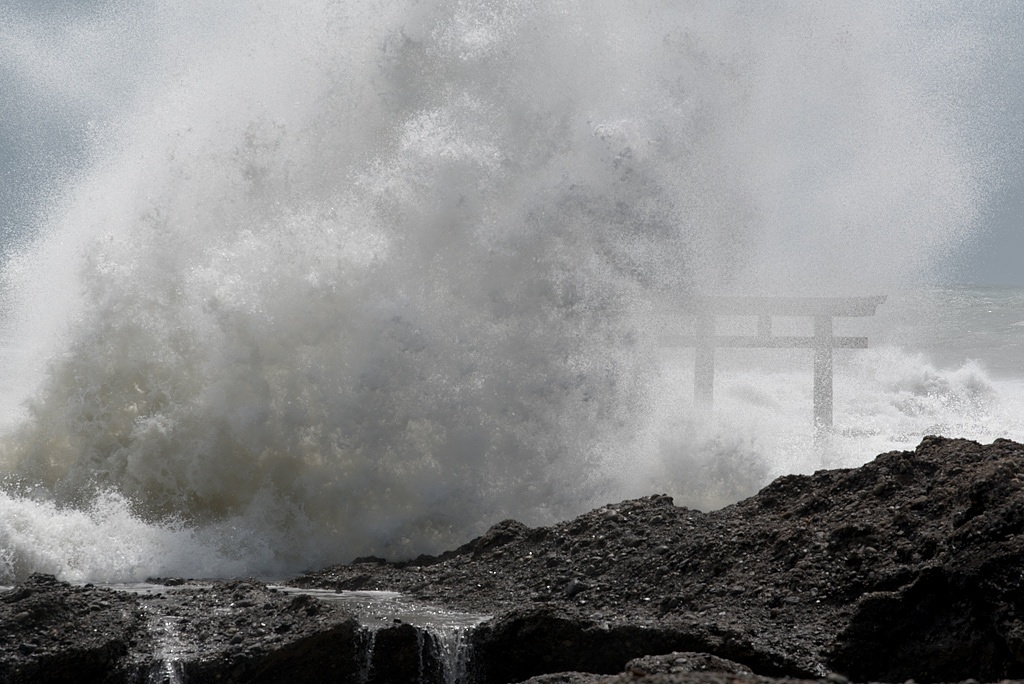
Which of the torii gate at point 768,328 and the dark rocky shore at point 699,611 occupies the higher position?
the torii gate at point 768,328

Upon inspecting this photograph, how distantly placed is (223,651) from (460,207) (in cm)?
678

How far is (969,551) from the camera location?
660 centimetres

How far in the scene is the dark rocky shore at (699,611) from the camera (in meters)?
6.32

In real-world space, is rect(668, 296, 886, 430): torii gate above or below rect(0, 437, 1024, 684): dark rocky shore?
above

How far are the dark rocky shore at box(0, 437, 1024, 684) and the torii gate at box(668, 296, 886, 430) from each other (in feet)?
24.1

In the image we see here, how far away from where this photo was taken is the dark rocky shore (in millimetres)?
6320

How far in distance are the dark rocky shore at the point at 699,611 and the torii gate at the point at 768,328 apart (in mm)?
7358

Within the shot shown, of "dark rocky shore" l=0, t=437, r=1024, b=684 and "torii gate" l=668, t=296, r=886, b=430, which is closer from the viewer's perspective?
"dark rocky shore" l=0, t=437, r=1024, b=684

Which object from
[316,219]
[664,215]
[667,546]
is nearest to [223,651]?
[667,546]

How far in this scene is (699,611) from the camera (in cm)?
710

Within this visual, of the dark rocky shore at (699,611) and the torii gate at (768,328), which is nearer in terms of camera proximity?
the dark rocky shore at (699,611)

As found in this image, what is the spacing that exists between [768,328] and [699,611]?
9984 mm

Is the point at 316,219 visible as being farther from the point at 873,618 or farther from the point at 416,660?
the point at 873,618

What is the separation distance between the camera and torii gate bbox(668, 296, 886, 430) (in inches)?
614
